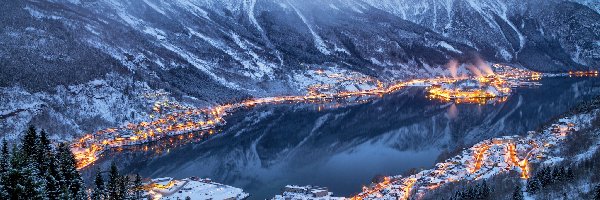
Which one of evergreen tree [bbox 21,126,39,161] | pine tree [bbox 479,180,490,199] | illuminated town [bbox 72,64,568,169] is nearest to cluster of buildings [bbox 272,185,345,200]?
pine tree [bbox 479,180,490,199]

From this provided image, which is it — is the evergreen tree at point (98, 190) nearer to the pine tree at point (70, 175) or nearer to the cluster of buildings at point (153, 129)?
the pine tree at point (70, 175)

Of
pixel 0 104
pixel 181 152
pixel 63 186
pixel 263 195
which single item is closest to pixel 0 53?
pixel 0 104

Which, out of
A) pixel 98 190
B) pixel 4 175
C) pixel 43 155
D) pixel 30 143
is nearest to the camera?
pixel 4 175

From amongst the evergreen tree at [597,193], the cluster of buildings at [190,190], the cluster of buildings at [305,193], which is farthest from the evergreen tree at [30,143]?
the evergreen tree at [597,193]

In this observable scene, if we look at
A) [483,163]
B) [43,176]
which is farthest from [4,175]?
[483,163]

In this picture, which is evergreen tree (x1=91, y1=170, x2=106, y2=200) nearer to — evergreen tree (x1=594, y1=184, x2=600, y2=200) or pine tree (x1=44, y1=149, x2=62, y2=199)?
pine tree (x1=44, y1=149, x2=62, y2=199)

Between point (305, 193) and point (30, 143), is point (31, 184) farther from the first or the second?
point (305, 193)

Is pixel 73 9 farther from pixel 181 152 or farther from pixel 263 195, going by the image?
pixel 263 195
